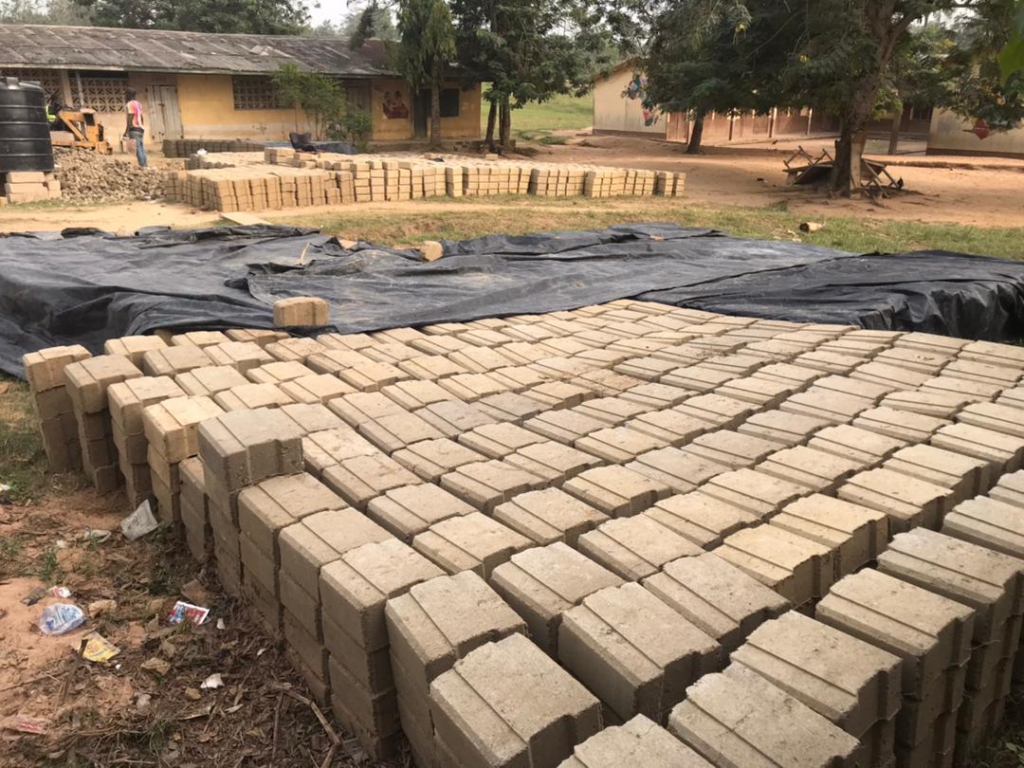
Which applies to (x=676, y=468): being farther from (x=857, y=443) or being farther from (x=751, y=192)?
(x=751, y=192)

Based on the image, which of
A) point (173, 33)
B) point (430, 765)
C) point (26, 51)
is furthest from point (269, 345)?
point (173, 33)

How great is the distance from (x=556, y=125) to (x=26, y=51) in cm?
2476

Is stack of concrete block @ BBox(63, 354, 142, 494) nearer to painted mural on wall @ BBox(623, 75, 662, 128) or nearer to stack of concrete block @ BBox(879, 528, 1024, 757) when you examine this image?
stack of concrete block @ BBox(879, 528, 1024, 757)

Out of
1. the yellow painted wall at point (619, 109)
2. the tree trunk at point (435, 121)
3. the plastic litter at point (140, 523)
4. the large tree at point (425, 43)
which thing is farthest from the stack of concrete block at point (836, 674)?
the yellow painted wall at point (619, 109)

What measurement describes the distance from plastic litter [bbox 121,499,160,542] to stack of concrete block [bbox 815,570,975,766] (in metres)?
3.19

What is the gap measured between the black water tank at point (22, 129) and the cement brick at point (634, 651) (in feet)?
51.8

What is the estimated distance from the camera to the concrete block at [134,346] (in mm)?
4942

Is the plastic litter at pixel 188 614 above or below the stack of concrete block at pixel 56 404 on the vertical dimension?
below

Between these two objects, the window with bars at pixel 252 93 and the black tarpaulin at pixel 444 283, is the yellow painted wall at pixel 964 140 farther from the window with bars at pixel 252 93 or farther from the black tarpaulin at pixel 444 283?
the window with bars at pixel 252 93

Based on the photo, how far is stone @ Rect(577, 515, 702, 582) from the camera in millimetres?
2713

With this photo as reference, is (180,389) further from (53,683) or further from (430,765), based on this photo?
(430,765)

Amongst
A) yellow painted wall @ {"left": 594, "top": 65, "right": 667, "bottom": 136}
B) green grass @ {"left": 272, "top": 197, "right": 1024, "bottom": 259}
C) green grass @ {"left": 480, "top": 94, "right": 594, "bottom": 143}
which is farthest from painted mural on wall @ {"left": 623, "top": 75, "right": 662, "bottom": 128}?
green grass @ {"left": 272, "top": 197, "right": 1024, "bottom": 259}

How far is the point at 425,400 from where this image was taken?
4.37m

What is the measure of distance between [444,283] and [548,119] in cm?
3869
